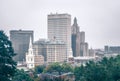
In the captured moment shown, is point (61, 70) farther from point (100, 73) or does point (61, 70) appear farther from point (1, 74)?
point (1, 74)

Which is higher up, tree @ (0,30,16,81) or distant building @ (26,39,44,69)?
tree @ (0,30,16,81)

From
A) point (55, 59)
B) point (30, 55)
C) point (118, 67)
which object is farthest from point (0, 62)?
point (55, 59)

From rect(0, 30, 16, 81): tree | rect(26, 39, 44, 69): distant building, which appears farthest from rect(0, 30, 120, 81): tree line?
rect(26, 39, 44, 69): distant building

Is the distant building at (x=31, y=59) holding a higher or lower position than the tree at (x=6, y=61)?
lower

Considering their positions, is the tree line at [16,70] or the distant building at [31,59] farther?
the distant building at [31,59]

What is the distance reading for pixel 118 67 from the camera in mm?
67125

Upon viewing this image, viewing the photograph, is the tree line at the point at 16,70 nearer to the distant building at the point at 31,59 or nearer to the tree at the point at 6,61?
the tree at the point at 6,61

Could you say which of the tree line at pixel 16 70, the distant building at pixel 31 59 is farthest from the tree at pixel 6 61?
the distant building at pixel 31 59

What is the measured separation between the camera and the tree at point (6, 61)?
39.1 metres

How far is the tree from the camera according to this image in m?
39.1

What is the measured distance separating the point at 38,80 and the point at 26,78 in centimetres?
373

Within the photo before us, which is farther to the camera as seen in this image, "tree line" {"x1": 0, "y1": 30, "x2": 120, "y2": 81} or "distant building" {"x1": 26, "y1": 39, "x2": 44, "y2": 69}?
"distant building" {"x1": 26, "y1": 39, "x2": 44, "y2": 69}

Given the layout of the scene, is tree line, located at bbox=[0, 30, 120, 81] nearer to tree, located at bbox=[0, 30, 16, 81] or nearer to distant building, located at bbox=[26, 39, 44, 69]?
tree, located at bbox=[0, 30, 16, 81]

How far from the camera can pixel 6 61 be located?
131ft
